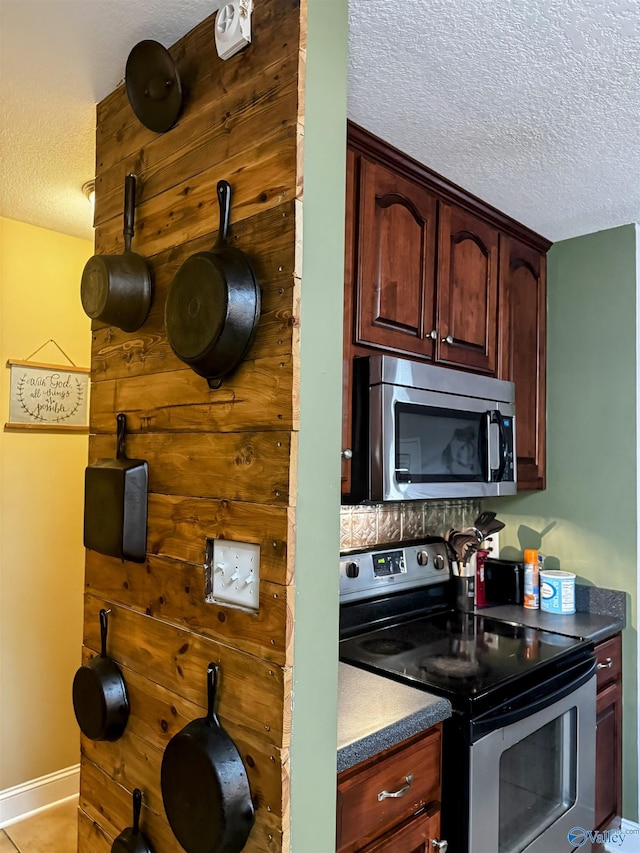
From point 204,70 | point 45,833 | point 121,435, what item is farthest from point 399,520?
point 45,833

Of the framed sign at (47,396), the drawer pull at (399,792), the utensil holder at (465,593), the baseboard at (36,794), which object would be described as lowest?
the baseboard at (36,794)

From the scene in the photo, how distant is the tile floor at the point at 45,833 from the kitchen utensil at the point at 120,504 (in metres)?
1.62

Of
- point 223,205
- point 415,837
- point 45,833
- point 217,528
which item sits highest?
point 223,205

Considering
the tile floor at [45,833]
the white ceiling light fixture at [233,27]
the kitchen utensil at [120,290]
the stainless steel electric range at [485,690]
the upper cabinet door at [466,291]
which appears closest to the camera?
the white ceiling light fixture at [233,27]

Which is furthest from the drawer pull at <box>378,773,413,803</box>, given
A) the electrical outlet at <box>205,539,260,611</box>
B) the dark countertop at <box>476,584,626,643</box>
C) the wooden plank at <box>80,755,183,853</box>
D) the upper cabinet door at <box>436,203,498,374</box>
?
the upper cabinet door at <box>436,203,498,374</box>

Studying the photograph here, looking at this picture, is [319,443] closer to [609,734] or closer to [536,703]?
[536,703]

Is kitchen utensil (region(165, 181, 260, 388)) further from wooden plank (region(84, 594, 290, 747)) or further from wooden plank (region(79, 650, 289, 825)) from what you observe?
wooden plank (region(79, 650, 289, 825))

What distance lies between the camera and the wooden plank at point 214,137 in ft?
3.77

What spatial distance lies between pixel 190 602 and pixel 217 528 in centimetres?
19

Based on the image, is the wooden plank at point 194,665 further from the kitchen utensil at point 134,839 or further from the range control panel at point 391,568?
the range control panel at point 391,568

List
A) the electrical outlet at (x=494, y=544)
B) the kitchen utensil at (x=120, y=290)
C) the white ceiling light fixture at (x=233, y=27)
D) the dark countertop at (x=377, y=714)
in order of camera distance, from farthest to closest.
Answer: the electrical outlet at (x=494, y=544) → the kitchen utensil at (x=120, y=290) → the dark countertop at (x=377, y=714) → the white ceiling light fixture at (x=233, y=27)

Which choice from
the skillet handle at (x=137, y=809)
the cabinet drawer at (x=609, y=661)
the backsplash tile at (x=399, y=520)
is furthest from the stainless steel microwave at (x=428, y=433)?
the skillet handle at (x=137, y=809)

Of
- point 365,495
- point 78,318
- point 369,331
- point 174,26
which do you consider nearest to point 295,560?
point 365,495

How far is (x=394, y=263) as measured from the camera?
6.18 ft
